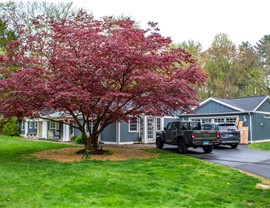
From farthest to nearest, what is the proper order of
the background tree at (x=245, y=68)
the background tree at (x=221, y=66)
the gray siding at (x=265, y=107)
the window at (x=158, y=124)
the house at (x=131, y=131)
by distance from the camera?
the background tree at (x=221, y=66) → the background tree at (x=245, y=68) → the gray siding at (x=265, y=107) → the window at (x=158, y=124) → the house at (x=131, y=131)

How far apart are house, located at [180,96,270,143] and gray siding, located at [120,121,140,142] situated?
507 centimetres

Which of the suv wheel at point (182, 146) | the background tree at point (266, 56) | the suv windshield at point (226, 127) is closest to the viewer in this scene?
the suv wheel at point (182, 146)

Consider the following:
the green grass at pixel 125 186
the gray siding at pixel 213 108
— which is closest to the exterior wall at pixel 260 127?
the gray siding at pixel 213 108

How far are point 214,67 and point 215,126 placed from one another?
75.0ft

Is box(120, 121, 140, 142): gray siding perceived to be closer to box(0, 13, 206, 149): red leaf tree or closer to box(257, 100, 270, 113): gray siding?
box(0, 13, 206, 149): red leaf tree

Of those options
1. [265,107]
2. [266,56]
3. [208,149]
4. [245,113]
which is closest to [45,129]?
[245,113]

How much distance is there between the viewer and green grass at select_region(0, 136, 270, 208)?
614 cm

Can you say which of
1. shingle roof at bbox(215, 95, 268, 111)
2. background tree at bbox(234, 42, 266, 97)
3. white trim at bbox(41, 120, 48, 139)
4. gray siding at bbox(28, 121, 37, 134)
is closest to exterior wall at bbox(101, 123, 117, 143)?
white trim at bbox(41, 120, 48, 139)

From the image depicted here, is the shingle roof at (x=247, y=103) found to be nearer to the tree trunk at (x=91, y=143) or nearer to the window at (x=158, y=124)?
the window at (x=158, y=124)

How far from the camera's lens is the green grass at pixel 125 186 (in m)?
6.14

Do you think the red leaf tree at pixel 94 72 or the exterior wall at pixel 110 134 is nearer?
the red leaf tree at pixel 94 72

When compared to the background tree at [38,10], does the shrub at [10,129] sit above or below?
below

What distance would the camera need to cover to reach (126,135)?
877 inches

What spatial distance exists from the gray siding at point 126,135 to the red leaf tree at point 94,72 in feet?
27.5
